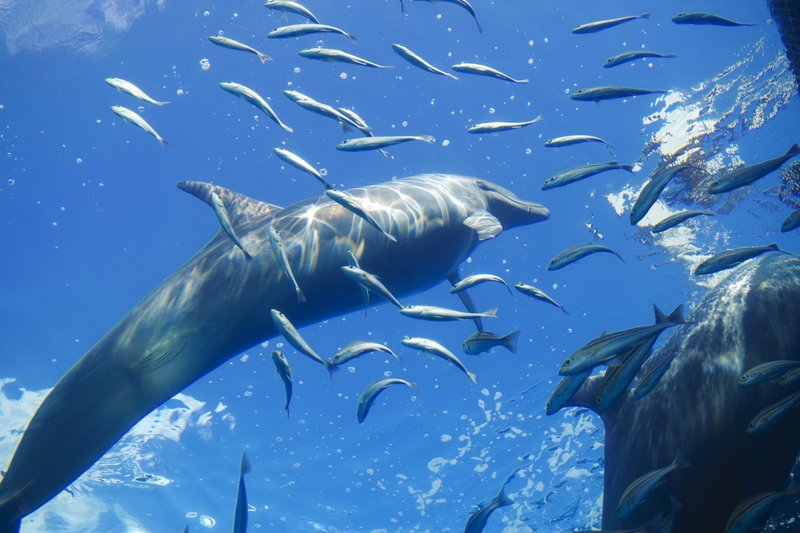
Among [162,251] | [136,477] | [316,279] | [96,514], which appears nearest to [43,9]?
[162,251]

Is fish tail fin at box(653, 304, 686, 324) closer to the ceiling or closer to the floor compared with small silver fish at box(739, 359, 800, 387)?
closer to the ceiling

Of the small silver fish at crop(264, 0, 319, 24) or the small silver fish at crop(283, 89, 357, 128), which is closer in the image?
the small silver fish at crop(283, 89, 357, 128)

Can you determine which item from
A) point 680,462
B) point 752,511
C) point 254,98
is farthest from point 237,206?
point 752,511

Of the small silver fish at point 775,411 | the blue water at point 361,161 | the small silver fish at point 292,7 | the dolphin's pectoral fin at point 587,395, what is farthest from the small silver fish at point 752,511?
the blue water at point 361,161

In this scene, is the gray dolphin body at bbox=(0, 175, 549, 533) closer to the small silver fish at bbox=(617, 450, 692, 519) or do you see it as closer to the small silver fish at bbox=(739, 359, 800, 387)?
the small silver fish at bbox=(617, 450, 692, 519)

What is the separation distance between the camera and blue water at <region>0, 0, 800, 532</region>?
11.5m

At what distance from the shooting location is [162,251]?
1430 centimetres

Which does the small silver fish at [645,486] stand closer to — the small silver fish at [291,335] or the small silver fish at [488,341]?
the small silver fish at [488,341]

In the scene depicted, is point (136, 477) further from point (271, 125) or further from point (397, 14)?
point (397, 14)

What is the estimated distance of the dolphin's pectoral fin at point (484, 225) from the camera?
5.20m

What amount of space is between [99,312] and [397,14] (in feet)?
42.0

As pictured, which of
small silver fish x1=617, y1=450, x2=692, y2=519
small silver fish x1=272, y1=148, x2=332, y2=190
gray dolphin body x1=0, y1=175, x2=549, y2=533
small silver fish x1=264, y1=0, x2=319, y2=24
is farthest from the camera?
small silver fish x1=264, y1=0, x2=319, y2=24

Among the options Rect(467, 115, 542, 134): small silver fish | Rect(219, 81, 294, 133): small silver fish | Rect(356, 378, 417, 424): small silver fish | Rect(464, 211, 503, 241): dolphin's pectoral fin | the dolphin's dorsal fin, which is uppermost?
Rect(219, 81, 294, 133): small silver fish

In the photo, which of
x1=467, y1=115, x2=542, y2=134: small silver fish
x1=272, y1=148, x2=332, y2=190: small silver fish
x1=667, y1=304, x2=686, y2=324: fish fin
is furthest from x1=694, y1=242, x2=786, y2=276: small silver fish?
x1=272, y1=148, x2=332, y2=190: small silver fish
